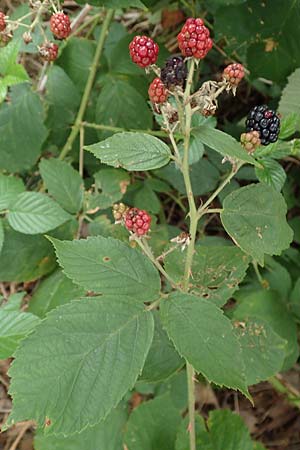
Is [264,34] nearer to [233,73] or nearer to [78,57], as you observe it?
[78,57]

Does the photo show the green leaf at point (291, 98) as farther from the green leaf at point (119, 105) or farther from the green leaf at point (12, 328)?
the green leaf at point (12, 328)

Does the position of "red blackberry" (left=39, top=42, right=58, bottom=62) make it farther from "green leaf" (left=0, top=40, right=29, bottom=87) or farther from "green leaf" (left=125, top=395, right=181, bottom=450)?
"green leaf" (left=125, top=395, right=181, bottom=450)

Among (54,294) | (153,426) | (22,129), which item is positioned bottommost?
(153,426)

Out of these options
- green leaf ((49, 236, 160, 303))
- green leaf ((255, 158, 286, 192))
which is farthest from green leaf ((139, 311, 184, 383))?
green leaf ((255, 158, 286, 192))

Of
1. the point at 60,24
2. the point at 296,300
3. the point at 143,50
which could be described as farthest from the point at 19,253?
the point at 296,300

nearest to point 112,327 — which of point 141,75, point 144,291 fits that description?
point 144,291
